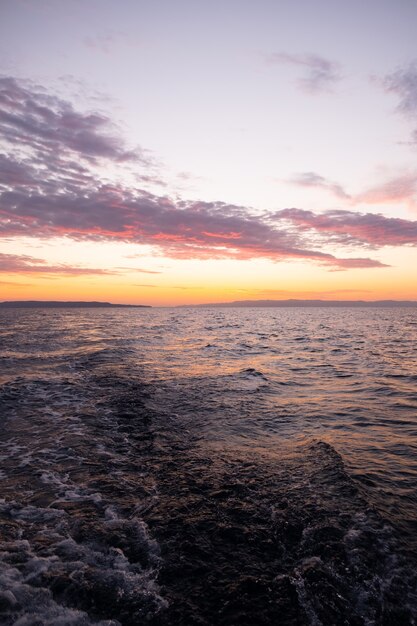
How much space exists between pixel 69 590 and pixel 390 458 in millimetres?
8532

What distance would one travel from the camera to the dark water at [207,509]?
4.82 meters

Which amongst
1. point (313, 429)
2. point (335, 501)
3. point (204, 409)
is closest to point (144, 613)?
point (335, 501)

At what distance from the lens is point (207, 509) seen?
22.9ft

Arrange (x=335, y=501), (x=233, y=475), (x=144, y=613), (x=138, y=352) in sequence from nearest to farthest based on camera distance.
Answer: (x=144, y=613)
(x=335, y=501)
(x=233, y=475)
(x=138, y=352)

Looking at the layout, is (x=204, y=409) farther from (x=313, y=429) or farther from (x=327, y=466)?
(x=327, y=466)

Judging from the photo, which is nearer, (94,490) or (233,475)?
(94,490)

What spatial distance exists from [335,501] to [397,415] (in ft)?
26.0

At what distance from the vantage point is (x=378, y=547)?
5.92 metres

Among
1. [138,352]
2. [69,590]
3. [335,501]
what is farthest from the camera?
[138,352]

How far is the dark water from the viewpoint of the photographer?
4.82m

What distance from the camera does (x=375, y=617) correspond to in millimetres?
4598

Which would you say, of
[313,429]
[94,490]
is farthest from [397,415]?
[94,490]

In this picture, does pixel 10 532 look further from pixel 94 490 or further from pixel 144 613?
pixel 144 613

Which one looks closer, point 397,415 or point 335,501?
point 335,501
